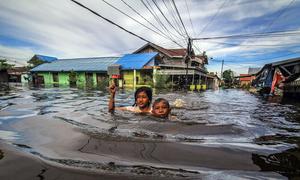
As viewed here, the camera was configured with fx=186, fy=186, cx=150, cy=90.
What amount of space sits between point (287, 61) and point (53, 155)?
39.0 ft

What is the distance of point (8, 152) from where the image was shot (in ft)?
6.59

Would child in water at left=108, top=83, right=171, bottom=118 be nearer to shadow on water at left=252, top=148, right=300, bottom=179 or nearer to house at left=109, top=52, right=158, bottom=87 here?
shadow on water at left=252, top=148, right=300, bottom=179

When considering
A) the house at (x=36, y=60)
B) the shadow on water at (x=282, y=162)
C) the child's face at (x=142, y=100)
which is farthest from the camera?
the house at (x=36, y=60)

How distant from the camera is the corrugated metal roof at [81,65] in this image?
2802 cm

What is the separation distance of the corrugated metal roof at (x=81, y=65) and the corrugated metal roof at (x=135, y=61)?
6.72 feet

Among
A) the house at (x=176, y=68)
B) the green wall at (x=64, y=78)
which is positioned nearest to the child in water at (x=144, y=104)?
the house at (x=176, y=68)

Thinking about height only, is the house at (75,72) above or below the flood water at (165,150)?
above

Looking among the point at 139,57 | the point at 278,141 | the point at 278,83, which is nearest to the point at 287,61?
the point at 278,83

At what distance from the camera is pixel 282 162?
5.88ft

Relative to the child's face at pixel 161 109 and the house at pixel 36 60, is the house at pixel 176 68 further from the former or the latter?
the house at pixel 36 60

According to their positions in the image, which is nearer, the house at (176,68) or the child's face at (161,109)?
the child's face at (161,109)

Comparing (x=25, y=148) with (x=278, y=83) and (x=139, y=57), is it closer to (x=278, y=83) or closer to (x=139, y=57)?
(x=278, y=83)

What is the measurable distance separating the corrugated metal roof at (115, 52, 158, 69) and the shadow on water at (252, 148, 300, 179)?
21.8m

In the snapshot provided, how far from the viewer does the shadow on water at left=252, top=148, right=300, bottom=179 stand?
5.17ft
